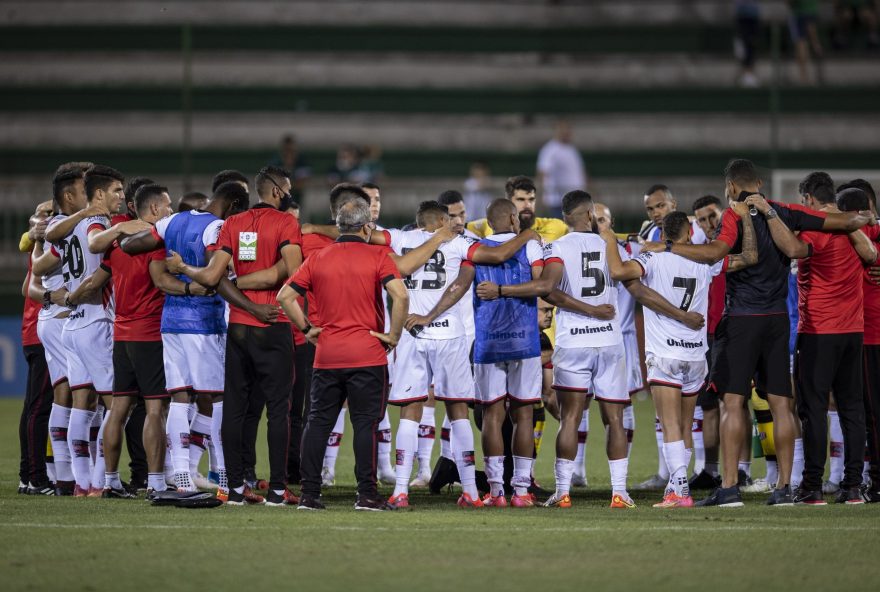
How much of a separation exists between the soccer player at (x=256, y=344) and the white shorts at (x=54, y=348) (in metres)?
1.49

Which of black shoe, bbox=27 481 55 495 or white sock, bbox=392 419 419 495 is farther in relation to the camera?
black shoe, bbox=27 481 55 495

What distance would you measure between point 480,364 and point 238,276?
74.9 inches

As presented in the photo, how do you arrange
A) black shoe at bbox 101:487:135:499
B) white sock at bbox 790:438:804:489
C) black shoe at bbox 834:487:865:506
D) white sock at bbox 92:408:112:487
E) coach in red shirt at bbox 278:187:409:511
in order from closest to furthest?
coach in red shirt at bbox 278:187:409:511
black shoe at bbox 834:487:865:506
black shoe at bbox 101:487:135:499
white sock at bbox 92:408:112:487
white sock at bbox 790:438:804:489

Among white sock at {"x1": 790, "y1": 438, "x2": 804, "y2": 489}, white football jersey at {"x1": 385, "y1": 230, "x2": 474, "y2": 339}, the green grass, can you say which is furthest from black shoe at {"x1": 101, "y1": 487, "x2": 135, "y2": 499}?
white sock at {"x1": 790, "y1": 438, "x2": 804, "y2": 489}

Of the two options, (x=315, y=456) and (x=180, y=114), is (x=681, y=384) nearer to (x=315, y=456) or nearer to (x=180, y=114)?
(x=315, y=456)

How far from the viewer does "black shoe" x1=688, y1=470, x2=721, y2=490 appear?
10578mm

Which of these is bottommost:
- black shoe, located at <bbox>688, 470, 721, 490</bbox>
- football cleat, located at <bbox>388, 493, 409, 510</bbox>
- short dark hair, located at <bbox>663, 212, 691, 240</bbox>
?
black shoe, located at <bbox>688, 470, 721, 490</bbox>

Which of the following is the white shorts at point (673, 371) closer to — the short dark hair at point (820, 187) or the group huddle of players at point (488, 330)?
the group huddle of players at point (488, 330)

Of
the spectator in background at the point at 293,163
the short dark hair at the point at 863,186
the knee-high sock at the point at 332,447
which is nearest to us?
the short dark hair at the point at 863,186

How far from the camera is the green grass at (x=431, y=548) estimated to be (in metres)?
6.31

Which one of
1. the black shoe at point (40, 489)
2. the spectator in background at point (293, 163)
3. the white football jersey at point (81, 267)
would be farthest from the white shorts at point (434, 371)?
the spectator in background at point (293, 163)

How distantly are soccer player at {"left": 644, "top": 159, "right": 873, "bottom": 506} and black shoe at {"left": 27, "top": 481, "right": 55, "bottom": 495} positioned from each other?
5.00 m

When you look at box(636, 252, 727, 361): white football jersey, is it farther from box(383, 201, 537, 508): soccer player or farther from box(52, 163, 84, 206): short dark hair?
box(52, 163, 84, 206): short dark hair

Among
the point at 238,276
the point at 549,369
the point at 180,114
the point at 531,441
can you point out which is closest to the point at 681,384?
the point at 531,441
